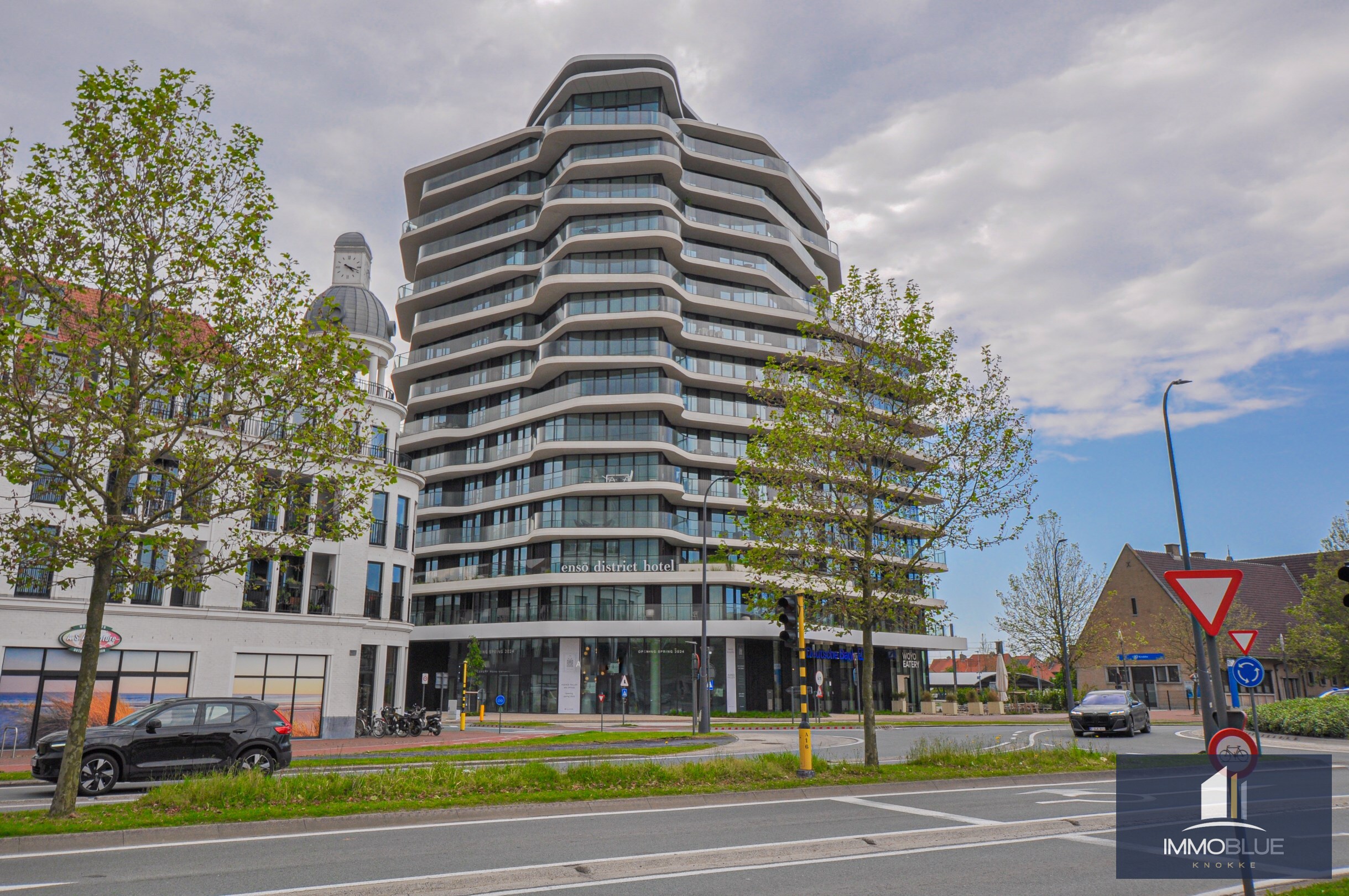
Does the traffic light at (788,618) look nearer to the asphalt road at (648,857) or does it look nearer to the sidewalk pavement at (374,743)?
the asphalt road at (648,857)

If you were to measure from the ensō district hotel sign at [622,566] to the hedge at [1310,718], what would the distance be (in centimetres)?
2672

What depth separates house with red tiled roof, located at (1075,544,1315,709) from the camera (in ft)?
194

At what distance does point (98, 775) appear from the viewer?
14719 mm

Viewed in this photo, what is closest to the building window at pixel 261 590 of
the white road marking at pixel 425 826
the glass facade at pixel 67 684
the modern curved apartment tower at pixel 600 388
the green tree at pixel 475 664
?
the glass facade at pixel 67 684

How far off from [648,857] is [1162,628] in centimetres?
6528

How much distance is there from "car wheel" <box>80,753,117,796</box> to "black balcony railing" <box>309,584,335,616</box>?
54.0 feet

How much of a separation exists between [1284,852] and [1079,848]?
225 cm

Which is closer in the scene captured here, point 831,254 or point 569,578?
point 569,578

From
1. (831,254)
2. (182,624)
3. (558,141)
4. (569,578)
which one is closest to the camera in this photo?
(182,624)

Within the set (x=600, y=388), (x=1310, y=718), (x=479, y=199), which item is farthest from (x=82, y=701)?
(x=479, y=199)

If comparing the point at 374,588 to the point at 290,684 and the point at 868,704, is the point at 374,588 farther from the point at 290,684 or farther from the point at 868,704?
the point at 868,704

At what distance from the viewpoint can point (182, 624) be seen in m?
27.8

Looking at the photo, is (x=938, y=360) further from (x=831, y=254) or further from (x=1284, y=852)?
(x=831, y=254)

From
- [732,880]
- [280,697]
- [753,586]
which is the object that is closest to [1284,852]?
[732,880]
